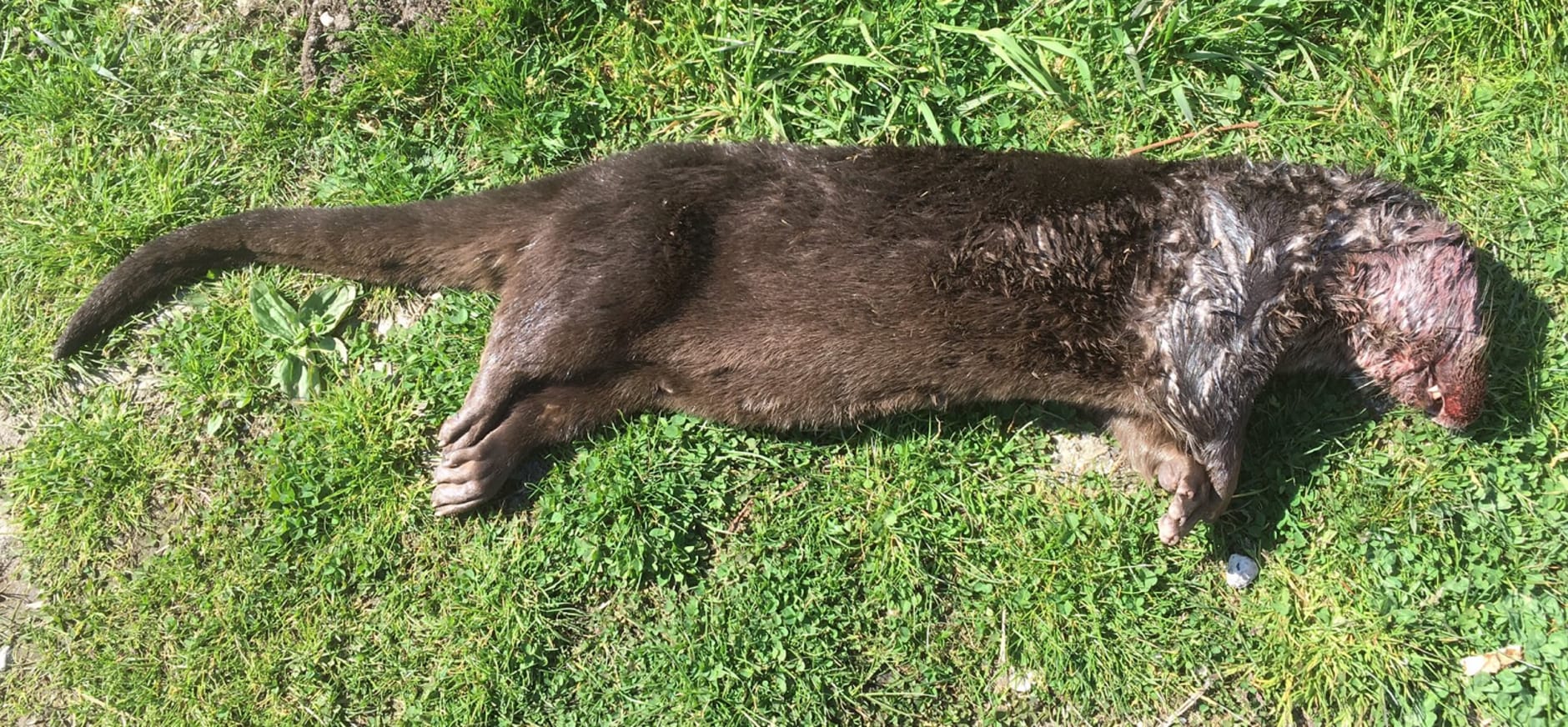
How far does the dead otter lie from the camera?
2648mm

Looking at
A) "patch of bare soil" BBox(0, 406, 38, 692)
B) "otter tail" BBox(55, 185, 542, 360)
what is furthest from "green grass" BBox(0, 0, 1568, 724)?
"otter tail" BBox(55, 185, 542, 360)

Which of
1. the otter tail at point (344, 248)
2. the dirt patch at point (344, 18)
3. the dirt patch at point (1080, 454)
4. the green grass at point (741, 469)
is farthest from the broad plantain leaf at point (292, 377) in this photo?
the dirt patch at point (1080, 454)

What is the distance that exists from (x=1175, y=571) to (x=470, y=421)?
2184 mm

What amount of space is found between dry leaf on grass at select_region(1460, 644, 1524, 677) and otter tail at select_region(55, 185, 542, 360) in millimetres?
3073

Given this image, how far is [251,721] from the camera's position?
3047 mm

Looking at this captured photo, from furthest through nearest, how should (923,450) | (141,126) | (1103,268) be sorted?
(141,126), (923,450), (1103,268)

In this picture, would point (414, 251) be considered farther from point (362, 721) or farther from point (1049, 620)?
point (1049, 620)

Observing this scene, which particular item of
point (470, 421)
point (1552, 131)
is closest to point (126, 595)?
point (470, 421)

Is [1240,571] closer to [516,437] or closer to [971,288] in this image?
[971,288]

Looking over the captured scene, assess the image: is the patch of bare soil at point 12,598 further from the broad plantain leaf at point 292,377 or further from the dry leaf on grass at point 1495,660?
the dry leaf on grass at point 1495,660

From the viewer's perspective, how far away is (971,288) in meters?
2.64

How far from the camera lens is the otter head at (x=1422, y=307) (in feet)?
8.88

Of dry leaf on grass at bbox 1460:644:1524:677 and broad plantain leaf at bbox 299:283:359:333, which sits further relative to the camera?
broad plantain leaf at bbox 299:283:359:333

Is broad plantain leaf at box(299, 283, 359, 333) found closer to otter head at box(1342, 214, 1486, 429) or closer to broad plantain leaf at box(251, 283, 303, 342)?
broad plantain leaf at box(251, 283, 303, 342)
